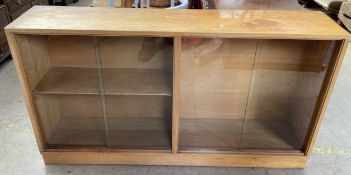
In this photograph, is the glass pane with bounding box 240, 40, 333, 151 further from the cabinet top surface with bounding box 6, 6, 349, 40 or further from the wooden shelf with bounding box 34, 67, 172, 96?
the wooden shelf with bounding box 34, 67, 172, 96

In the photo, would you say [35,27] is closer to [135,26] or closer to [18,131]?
[135,26]

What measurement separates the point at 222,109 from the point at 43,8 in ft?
3.68

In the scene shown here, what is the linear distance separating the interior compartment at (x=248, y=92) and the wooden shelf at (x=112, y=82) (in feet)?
0.40

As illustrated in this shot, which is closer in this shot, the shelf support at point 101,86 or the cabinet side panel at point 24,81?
the cabinet side panel at point 24,81

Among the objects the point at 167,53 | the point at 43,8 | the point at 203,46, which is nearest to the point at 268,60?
the point at 203,46

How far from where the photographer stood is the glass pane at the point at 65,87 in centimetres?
143

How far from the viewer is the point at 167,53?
4.58 feet

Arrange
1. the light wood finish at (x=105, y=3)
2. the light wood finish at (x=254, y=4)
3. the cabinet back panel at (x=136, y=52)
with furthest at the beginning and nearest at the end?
the light wood finish at (x=254, y=4) → the light wood finish at (x=105, y=3) → the cabinet back panel at (x=136, y=52)

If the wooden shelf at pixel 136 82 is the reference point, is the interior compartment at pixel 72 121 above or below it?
below

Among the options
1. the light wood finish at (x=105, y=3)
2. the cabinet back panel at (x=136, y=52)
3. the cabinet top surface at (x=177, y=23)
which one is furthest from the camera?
the light wood finish at (x=105, y=3)

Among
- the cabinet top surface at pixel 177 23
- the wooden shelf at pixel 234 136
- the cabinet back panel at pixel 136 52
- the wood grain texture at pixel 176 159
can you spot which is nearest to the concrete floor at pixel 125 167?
the wood grain texture at pixel 176 159

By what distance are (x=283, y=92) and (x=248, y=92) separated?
0.19 metres

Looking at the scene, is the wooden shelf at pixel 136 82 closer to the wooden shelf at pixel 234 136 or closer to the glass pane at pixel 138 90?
the glass pane at pixel 138 90

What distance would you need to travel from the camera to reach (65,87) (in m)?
1.49
